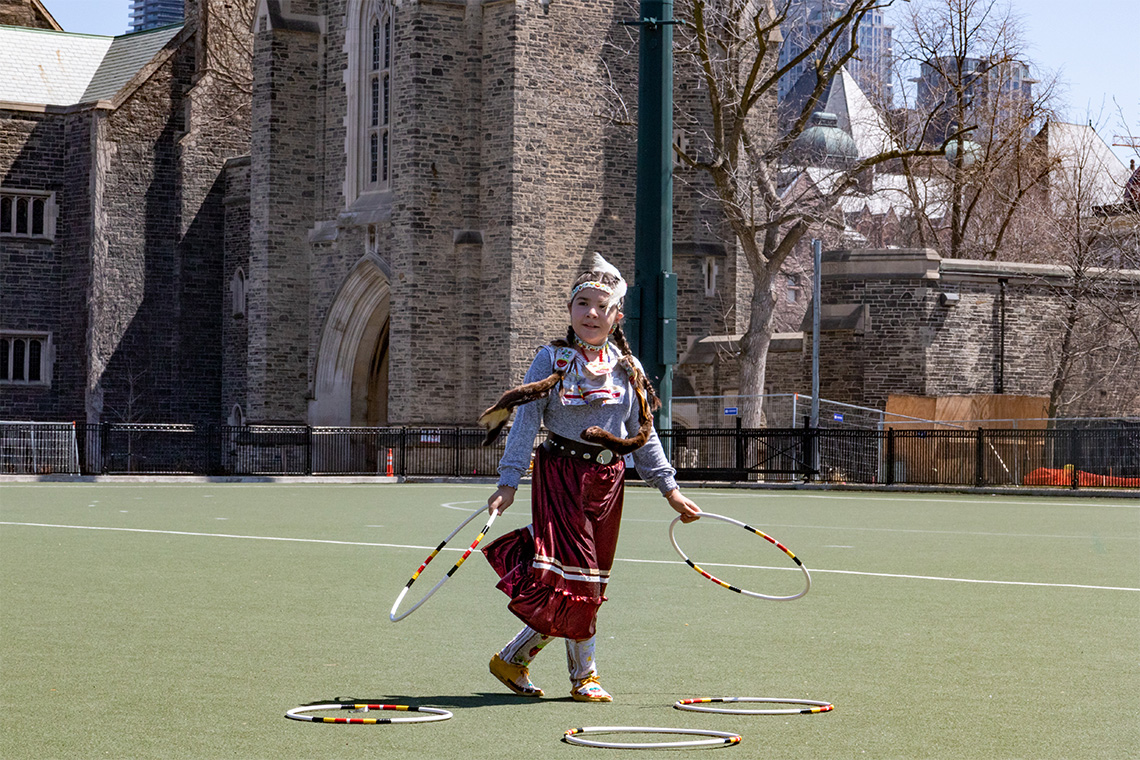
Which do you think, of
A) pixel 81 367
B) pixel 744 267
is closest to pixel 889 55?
pixel 744 267

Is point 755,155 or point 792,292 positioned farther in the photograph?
point 792,292

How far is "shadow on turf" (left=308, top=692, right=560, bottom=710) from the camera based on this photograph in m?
5.98

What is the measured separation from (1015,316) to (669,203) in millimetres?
23411

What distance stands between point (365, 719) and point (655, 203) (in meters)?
6.23

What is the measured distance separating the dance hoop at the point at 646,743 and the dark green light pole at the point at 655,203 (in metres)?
5.64

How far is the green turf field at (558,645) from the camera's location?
540cm

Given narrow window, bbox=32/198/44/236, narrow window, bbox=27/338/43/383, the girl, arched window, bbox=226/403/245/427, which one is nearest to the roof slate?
narrow window, bbox=32/198/44/236

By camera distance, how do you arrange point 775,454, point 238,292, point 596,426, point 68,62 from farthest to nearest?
1. point 68,62
2. point 238,292
3. point 775,454
4. point 596,426

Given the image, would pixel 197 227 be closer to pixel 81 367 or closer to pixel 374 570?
pixel 81 367

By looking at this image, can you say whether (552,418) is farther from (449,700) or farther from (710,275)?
(710,275)

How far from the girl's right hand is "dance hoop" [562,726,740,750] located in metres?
0.99

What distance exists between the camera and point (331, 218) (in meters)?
37.6

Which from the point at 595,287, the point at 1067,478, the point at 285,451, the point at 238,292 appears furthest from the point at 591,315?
the point at 238,292

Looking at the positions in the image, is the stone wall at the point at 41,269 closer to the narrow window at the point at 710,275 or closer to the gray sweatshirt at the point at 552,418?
the narrow window at the point at 710,275
